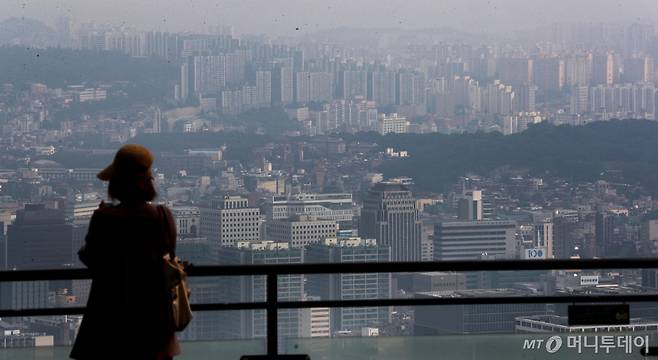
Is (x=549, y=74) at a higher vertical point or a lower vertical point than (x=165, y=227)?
higher

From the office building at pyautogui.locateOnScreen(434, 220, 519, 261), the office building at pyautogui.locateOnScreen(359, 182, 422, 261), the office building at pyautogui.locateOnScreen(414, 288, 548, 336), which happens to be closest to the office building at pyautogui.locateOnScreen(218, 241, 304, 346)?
the office building at pyautogui.locateOnScreen(414, 288, 548, 336)

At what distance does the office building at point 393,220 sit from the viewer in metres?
22.8

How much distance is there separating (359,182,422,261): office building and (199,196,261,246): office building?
2.64m

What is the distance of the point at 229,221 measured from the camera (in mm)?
24828

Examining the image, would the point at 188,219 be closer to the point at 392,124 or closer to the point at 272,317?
the point at 392,124

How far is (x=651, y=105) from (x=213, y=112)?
44.6 ft

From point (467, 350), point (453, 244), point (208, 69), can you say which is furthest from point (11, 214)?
point (467, 350)

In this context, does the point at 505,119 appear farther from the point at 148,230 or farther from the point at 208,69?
the point at 148,230

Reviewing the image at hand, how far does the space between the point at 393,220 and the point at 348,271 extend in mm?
21913

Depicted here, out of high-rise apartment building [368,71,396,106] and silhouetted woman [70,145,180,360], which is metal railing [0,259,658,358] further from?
high-rise apartment building [368,71,396,106]

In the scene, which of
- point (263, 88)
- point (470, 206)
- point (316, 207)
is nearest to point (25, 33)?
point (263, 88)

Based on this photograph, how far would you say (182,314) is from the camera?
8.25ft

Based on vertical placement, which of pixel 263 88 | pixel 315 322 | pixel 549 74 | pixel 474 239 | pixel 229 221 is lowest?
pixel 474 239

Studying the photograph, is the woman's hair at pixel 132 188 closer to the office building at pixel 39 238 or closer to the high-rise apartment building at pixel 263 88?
the office building at pixel 39 238
